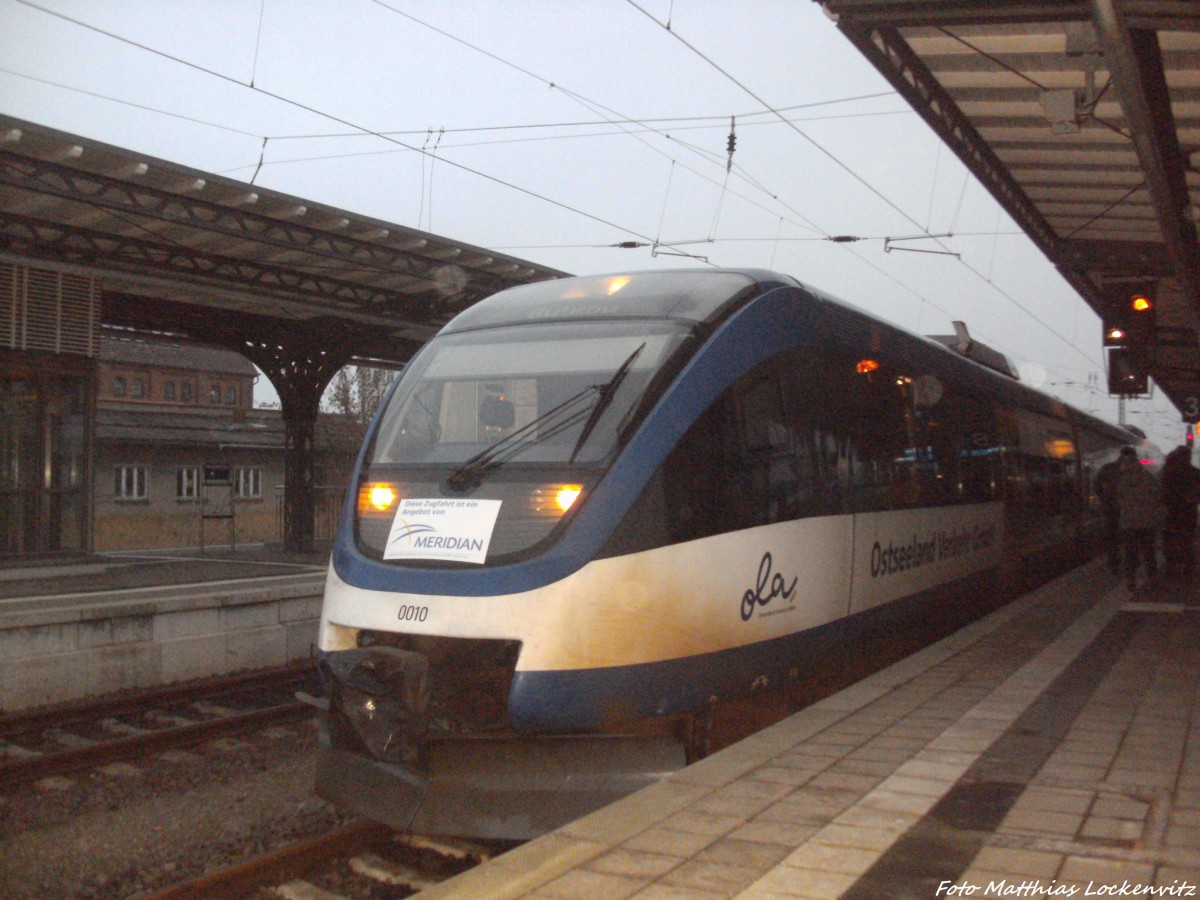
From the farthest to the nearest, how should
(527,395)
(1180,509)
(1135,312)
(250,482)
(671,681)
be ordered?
(250,482) → (1180,509) → (1135,312) → (527,395) → (671,681)

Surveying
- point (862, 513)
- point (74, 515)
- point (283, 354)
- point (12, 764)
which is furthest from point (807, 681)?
point (283, 354)

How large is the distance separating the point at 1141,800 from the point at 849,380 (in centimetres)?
384

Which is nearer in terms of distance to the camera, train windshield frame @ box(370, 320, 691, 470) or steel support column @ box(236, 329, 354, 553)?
train windshield frame @ box(370, 320, 691, 470)

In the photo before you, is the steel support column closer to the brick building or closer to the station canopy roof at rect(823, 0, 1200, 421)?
the brick building

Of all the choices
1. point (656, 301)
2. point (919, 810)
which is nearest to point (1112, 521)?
point (656, 301)

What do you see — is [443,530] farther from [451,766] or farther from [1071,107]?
[1071,107]

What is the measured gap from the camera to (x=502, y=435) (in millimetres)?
6332

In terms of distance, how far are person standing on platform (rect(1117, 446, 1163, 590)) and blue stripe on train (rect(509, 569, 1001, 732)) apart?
274 inches

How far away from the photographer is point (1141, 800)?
458 cm

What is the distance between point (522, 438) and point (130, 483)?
3146cm

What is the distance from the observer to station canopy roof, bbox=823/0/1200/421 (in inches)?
317

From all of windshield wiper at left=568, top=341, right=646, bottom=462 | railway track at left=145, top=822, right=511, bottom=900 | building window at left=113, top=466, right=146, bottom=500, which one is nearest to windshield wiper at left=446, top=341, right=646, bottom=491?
windshield wiper at left=568, top=341, right=646, bottom=462

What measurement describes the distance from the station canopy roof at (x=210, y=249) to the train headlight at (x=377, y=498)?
28.3 ft

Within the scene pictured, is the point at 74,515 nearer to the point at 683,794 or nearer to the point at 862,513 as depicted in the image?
the point at 862,513
